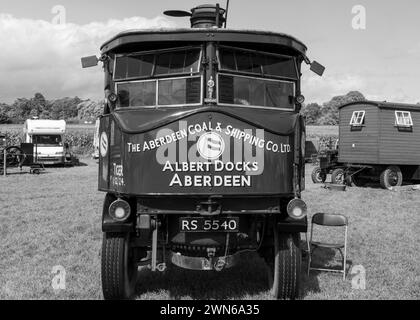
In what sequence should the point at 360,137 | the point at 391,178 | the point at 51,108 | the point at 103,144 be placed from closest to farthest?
the point at 103,144 < the point at 391,178 < the point at 360,137 < the point at 51,108

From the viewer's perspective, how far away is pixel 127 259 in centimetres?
547

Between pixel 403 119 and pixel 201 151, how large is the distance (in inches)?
694

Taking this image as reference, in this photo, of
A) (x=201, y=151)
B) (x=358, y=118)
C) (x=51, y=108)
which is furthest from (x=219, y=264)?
(x=51, y=108)

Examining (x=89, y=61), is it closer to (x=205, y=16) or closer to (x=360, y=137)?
(x=205, y=16)

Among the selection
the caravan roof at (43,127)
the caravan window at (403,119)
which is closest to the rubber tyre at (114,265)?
the caravan window at (403,119)

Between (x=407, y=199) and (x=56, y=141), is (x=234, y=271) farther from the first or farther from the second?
(x=56, y=141)

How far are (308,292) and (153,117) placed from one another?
9.25 ft

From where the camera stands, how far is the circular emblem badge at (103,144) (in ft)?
18.1

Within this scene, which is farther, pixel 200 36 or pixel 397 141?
pixel 397 141

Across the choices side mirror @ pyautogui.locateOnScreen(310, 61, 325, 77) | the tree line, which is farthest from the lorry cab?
the tree line

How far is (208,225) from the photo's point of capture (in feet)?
16.5

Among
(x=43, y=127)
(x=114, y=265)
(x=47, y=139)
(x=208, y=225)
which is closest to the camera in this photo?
(x=208, y=225)
